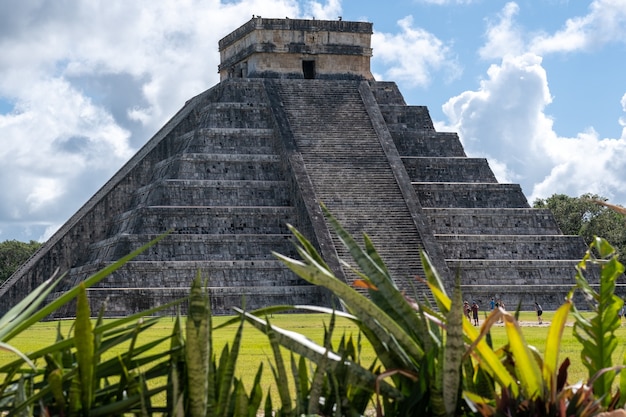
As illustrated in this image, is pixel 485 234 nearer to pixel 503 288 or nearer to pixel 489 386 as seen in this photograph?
pixel 503 288

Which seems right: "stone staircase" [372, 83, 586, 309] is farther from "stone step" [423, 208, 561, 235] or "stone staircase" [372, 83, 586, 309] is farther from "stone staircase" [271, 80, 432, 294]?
"stone staircase" [271, 80, 432, 294]

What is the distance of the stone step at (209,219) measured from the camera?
25.2m

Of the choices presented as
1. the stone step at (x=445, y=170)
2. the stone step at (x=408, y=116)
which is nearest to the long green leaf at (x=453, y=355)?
the stone step at (x=445, y=170)

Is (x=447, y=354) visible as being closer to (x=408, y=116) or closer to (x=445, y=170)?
(x=445, y=170)

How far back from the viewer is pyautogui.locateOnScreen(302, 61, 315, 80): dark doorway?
102 feet

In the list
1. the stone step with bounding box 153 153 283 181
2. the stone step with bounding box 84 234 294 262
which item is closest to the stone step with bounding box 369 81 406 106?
the stone step with bounding box 153 153 283 181

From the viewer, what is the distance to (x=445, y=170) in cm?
2883

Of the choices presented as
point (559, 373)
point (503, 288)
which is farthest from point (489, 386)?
point (503, 288)

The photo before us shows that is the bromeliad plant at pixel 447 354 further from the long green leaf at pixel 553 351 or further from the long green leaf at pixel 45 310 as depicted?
the long green leaf at pixel 45 310

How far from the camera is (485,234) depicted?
27031mm

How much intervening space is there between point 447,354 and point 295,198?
23819 mm

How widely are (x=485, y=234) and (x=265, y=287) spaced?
6.07 metres

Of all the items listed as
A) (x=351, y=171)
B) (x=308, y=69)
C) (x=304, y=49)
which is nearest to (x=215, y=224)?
(x=351, y=171)

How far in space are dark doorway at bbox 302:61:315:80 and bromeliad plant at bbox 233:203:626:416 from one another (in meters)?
28.3
